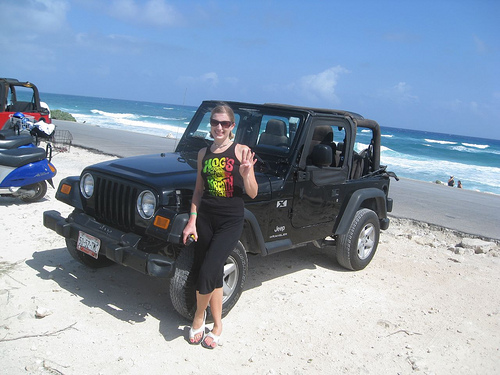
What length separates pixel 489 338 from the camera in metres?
4.51

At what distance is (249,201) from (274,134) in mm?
1108

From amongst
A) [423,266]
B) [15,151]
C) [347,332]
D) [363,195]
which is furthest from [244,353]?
[15,151]

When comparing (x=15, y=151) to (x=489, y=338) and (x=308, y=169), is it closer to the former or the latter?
(x=308, y=169)

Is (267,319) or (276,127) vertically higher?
(276,127)

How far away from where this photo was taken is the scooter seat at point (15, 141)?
7383mm

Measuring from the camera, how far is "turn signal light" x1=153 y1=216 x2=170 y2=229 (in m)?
3.82

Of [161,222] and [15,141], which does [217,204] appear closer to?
[161,222]

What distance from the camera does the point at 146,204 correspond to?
4.09 metres

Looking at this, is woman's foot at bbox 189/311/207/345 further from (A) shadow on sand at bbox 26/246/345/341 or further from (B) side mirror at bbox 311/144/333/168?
(B) side mirror at bbox 311/144/333/168

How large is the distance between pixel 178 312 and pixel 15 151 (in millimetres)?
4678

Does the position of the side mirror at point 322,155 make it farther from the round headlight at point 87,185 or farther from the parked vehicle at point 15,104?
the parked vehicle at point 15,104

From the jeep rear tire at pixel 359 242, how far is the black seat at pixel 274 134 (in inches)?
56.1

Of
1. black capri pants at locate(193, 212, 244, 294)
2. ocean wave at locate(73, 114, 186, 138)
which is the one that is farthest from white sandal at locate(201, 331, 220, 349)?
ocean wave at locate(73, 114, 186, 138)

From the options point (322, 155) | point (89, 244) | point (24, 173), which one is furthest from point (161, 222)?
point (24, 173)
